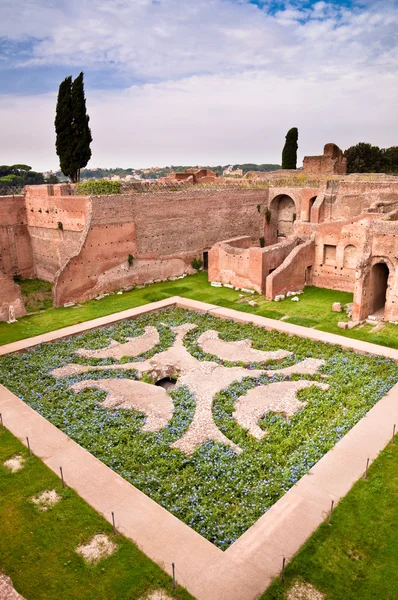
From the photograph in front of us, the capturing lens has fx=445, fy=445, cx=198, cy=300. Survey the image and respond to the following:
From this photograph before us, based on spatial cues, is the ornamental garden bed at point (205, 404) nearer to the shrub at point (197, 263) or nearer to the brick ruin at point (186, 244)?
the brick ruin at point (186, 244)

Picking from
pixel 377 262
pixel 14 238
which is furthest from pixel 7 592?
pixel 14 238

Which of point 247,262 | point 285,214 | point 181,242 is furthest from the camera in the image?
point 285,214

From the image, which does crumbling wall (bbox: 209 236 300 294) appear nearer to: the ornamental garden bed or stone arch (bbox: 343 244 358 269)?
stone arch (bbox: 343 244 358 269)

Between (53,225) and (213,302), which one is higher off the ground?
(53,225)

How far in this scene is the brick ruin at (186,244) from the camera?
1834cm

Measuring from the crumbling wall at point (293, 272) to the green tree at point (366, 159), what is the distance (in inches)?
1210

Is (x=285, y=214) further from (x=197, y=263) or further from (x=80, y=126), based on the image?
(x=80, y=126)

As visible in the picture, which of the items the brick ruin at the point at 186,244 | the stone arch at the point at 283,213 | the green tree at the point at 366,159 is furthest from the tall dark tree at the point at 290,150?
the brick ruin at the point at 186,244

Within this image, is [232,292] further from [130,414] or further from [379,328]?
[130,414]

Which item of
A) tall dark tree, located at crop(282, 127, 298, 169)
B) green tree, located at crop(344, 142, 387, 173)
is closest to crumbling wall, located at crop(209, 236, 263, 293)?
tall dark tree, located at crop(282, 127, 298, 169)

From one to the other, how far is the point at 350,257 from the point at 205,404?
1259 cm

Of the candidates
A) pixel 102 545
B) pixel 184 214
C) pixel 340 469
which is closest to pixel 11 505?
pixel 102 545

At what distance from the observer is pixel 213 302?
785 inches

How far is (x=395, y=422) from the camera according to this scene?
10.4 m
